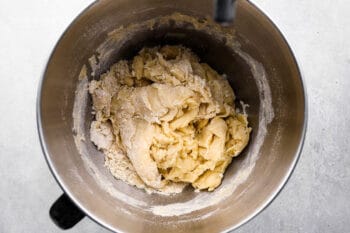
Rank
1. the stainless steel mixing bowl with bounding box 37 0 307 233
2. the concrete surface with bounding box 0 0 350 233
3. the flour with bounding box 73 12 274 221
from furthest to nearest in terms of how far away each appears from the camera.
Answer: the concrete surface with bounding box 0 0 350 233 < the flour with bounding box 73 12 274 221 < the stainless steel mixing bowl with bounding box 37 0 307 233

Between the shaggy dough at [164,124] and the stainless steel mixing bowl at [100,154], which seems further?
the shaggy dough at [164,124]

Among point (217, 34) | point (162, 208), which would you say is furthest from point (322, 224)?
point (217, 34)

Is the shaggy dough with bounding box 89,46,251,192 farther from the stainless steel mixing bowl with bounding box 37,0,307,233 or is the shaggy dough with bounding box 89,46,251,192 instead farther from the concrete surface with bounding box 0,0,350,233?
the concrete surface with bounding box 0,0,350,233

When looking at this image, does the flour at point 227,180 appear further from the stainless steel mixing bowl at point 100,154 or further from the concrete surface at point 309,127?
the concrete surface at point 309,127

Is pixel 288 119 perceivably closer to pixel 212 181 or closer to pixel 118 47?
pixel 212 181

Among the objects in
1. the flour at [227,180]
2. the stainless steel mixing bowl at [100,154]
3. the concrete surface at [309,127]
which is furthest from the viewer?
the concrete surface at [309,127]

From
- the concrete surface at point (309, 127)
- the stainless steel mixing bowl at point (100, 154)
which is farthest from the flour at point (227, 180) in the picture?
the concrete surface at point (309, 127)

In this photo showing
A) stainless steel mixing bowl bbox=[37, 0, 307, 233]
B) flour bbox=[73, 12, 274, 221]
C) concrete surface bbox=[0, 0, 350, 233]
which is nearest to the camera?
stainless steel mixing bowl bbox=[37, 0, 307, 233]

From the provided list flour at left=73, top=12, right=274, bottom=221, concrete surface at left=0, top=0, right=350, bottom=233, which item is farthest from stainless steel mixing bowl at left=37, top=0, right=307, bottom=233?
concrete surface at left=0, top=0, right=350, bottom=233
